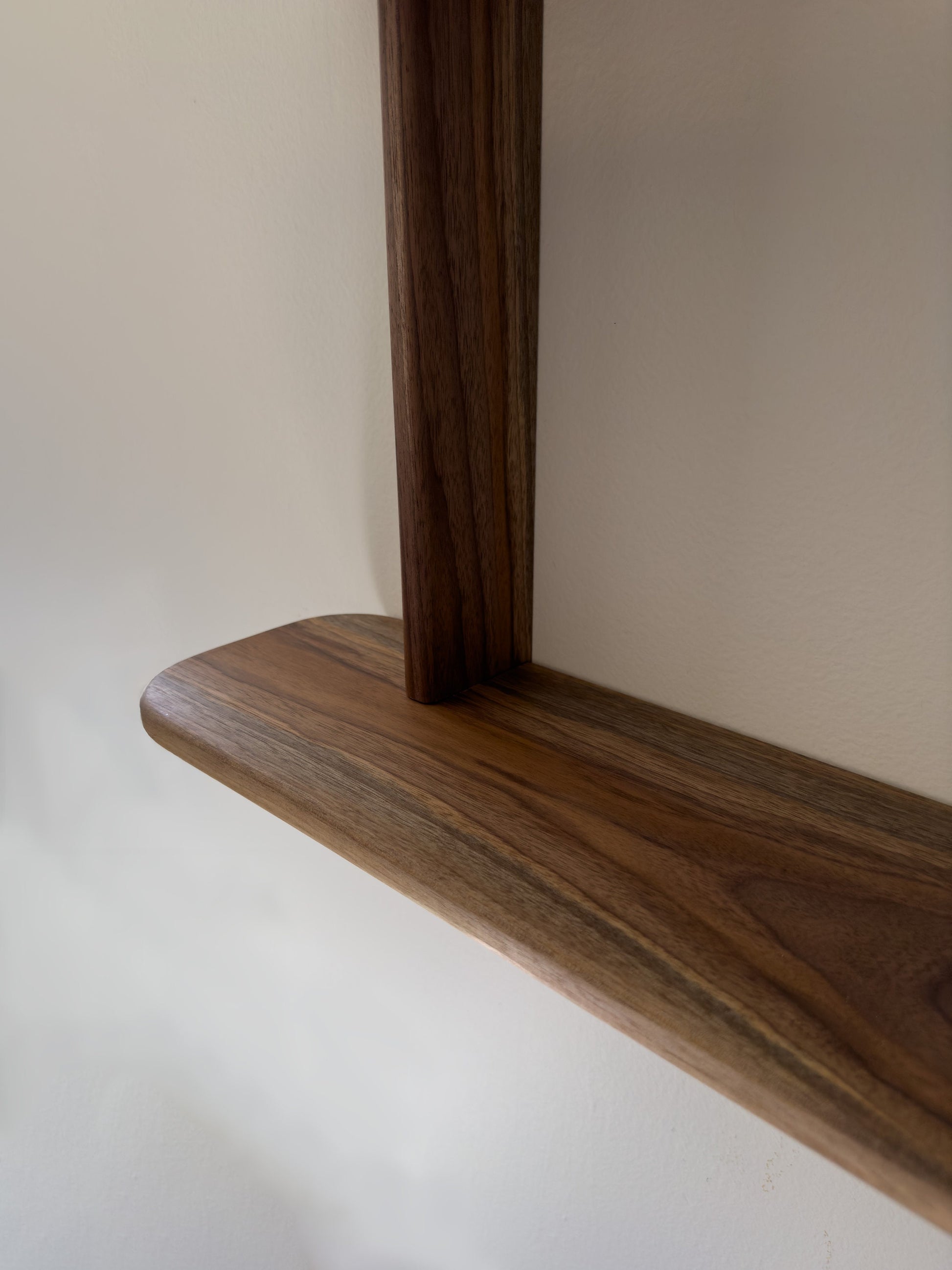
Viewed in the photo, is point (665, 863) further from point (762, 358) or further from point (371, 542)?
point (371, 542)

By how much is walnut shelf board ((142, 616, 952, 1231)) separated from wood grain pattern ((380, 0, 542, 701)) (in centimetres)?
5

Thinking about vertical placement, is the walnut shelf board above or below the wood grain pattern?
below

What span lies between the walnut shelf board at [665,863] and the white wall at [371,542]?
49 millimetres

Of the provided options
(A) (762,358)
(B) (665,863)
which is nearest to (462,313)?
(A) (762,358)

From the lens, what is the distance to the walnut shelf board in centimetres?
27

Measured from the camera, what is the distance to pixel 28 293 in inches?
Answer: 31.0

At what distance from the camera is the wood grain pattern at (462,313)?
1.25 ft

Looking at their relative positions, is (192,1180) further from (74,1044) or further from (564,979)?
(564,979)

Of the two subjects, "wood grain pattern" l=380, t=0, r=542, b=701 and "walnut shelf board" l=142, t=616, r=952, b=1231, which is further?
"wood grain pattern" l=380, t=0, r=542, b=701

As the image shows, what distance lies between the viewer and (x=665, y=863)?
35 centimetres

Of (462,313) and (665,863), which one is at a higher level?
(462,313)

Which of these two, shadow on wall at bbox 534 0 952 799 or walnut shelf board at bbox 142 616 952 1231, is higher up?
shadow on wall at bbox 534 0 952 799

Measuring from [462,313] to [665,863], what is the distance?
10.8 inches

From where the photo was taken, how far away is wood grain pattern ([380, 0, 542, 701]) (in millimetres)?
380
